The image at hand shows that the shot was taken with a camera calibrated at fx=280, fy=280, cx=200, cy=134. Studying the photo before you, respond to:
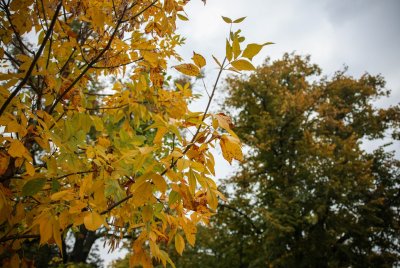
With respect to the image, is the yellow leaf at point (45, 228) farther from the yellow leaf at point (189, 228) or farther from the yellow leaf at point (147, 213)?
the yellow leaf at point (189, 228)

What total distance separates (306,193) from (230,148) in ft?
32.9

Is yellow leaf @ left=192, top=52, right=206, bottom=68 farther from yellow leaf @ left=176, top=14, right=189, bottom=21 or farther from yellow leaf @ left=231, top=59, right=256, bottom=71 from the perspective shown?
yellow leaf @ left=176, top=14, right=189, bottom=21

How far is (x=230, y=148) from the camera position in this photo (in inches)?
43.2

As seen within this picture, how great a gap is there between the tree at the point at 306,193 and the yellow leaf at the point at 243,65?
861 centimetres

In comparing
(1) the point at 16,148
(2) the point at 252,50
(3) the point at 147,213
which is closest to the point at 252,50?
(2) the point at 252,50

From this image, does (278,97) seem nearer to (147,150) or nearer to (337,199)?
(337,199)

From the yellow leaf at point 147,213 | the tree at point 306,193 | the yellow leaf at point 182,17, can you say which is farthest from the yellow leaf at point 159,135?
the tree at point 306,193

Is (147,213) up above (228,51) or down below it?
below

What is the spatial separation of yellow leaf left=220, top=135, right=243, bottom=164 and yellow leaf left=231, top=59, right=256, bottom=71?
0.27 metres

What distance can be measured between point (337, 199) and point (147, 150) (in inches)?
420

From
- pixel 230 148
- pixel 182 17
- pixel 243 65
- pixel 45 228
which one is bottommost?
pixel 45 228

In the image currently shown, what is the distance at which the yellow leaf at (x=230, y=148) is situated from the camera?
1.07 meters

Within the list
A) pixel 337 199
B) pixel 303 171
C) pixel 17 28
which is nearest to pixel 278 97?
pixel 303 171

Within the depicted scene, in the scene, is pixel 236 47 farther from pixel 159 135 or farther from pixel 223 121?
pixel 159 135
